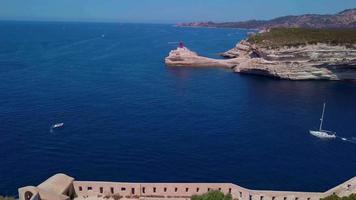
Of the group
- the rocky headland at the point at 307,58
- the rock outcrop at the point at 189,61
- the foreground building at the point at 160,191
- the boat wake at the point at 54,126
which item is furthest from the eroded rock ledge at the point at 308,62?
the foreground building at the point at 160,191

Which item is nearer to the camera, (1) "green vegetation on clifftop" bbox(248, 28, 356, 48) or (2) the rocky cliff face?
(2) the rocky cliff face

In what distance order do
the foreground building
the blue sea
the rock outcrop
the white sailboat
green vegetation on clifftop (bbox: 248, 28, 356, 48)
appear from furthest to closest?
the rock outcrop < green vegetation on clifftop (bbox: 248, 28, 356, 48) < the white sailboat < the blue sea < the foreground building

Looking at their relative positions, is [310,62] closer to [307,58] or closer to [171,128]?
[307,58]

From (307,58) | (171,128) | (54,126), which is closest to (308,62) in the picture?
(307,58)

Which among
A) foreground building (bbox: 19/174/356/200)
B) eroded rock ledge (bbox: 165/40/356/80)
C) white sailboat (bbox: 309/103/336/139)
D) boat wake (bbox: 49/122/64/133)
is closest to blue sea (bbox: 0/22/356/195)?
boat wake (bbox: 49/122/64/133)

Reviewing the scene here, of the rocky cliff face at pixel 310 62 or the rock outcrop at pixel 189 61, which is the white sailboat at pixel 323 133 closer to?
the rocky cliff face at pixel 310 62

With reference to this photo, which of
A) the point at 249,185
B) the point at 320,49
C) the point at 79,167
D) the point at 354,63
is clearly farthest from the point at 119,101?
the point at 354,63

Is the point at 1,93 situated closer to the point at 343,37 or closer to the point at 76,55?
the point at 76,55

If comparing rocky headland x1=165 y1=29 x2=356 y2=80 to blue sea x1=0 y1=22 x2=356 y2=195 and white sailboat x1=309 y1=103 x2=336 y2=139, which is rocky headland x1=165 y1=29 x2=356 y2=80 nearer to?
blue sea x1=0 y1=22 x2=356 y2=195
